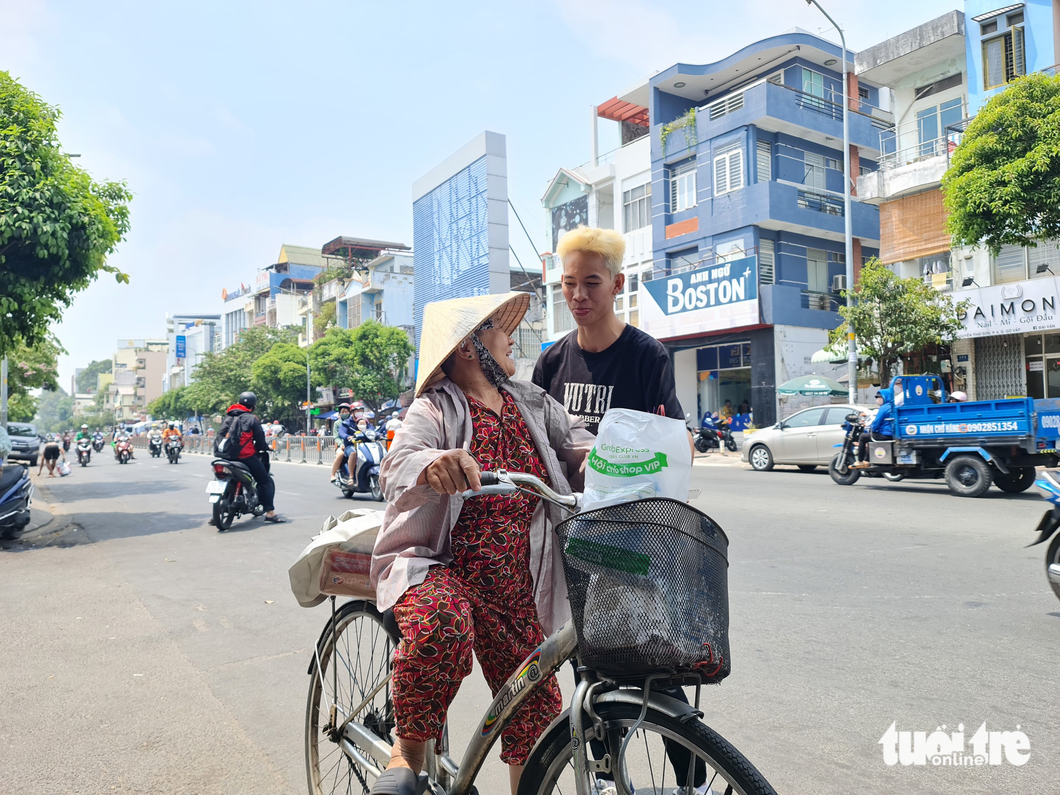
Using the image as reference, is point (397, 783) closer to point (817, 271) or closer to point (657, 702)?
point (657, 702)

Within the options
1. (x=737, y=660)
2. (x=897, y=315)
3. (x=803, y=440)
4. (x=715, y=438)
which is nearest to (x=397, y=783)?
(x=737, y=660)

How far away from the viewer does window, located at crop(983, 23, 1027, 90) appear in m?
17.8

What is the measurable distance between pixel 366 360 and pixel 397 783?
4289cm

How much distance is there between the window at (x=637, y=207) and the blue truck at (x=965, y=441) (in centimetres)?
1740

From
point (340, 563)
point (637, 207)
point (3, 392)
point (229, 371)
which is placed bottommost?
point (340, 563)

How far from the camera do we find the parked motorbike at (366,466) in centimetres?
1222

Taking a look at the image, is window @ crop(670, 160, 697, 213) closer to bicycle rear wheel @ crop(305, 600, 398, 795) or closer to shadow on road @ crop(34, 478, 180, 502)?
shadow on road @ crop(34, 478, 180, 502)

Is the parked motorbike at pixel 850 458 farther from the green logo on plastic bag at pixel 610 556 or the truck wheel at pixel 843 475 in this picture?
the green logo on plastic bag at pixel 610 556

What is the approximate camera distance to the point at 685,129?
2642cm

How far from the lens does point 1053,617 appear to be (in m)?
4.73

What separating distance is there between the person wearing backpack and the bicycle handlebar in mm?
8576

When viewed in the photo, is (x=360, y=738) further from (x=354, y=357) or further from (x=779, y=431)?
(x=354, y=357)

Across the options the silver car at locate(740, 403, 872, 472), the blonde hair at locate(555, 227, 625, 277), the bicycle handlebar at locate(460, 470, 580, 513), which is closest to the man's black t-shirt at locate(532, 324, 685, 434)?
the blonde hair at locate(555, 227, 625, 277)

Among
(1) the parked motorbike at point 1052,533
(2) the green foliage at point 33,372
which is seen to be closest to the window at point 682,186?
(1) the parked motorbike at point 1052,533
